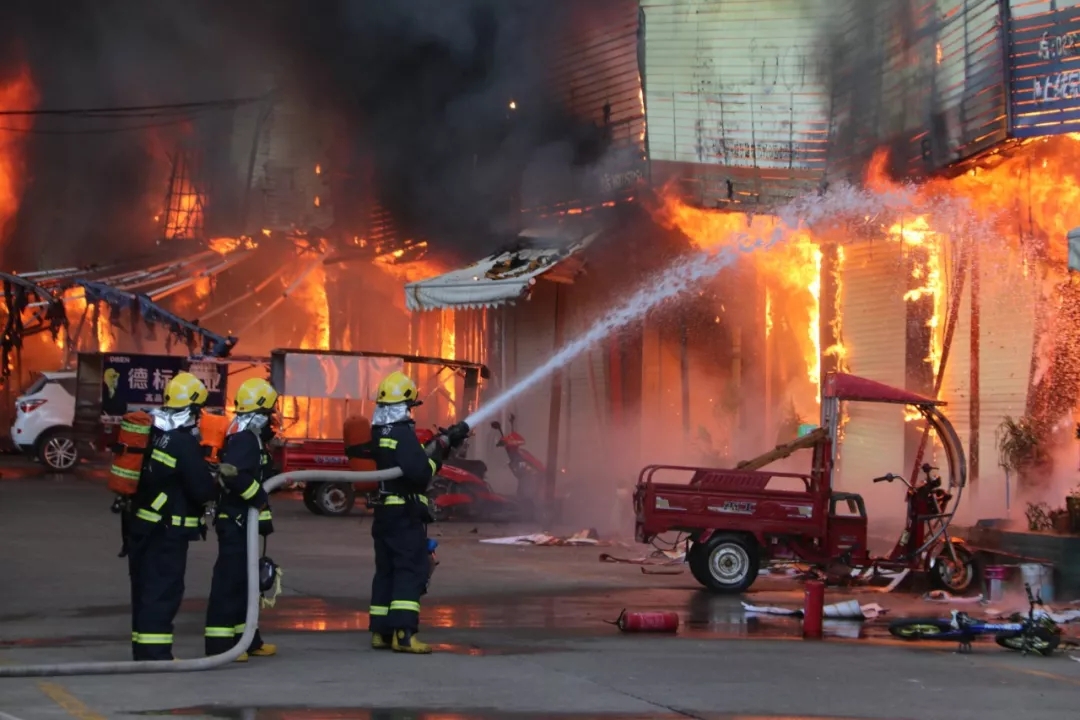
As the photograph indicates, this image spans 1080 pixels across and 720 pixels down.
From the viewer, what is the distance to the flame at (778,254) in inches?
706

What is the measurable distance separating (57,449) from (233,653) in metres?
17.1

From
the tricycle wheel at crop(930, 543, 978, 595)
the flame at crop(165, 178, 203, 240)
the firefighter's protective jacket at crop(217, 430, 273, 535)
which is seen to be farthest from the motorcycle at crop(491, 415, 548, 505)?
the flame at crop(165, 178, 203, 240)

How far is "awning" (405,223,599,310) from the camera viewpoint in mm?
18359

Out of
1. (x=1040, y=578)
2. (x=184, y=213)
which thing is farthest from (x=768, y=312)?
(x=184, y=213)

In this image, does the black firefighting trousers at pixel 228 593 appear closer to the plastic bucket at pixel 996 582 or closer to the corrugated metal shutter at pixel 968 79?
the plastic bucket at pixel 996 582

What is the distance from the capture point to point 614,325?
1959 cm

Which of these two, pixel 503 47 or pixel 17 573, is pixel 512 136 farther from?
pixel 17 573

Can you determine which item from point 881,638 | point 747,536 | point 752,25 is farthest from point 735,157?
point 881,638

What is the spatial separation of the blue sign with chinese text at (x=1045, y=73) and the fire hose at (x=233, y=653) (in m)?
8.50

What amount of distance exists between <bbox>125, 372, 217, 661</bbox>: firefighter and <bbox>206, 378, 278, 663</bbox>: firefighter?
7.7 inches

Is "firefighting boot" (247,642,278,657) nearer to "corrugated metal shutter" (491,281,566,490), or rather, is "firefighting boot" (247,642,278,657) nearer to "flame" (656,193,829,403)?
"flame" (656,193,829,403)

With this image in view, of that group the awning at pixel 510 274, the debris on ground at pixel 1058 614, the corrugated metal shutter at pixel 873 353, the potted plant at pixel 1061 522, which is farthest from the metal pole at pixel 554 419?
the debris on ground at pixel 1058 614

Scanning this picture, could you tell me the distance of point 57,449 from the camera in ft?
73.3

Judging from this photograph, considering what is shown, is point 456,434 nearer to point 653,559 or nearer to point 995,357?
point 653,559
